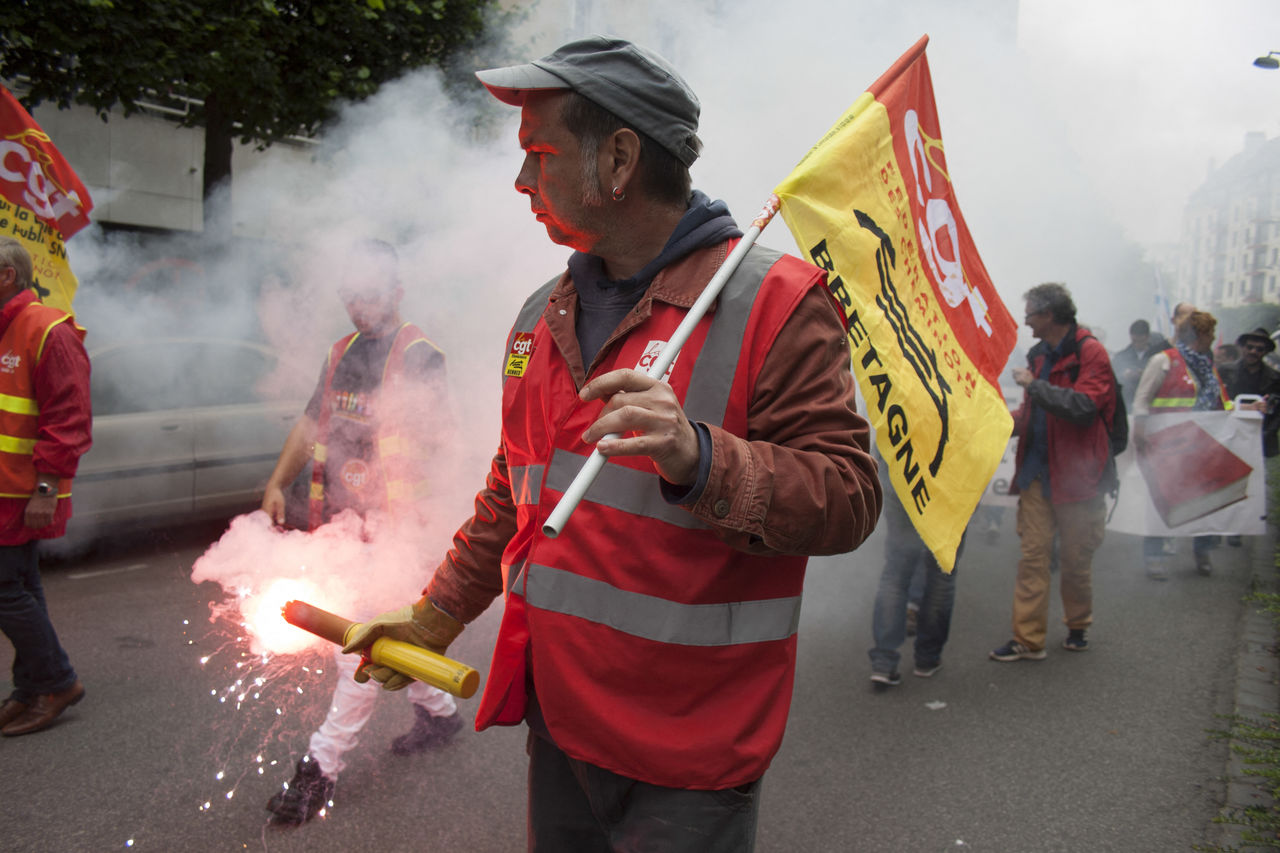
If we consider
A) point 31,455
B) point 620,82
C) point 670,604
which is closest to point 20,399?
point 31,455

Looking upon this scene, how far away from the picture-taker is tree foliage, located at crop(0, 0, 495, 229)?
21.3 feet

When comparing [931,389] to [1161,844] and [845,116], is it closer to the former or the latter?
[845,116]

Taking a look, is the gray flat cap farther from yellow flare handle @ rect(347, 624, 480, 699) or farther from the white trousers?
the white trousers

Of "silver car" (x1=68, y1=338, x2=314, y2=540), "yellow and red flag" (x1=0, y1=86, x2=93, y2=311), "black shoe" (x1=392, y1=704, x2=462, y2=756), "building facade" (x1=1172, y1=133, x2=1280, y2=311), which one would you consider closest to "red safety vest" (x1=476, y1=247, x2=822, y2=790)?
"black shoe" (x1=392, y1=704, x2=462, y2=756)

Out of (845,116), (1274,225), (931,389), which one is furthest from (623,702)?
(1274,225)

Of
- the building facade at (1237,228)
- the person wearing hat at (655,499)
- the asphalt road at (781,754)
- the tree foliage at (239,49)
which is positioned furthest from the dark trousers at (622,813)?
the building facade at (1237,228)

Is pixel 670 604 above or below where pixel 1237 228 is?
below

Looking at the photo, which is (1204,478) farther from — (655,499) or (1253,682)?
(655,499)

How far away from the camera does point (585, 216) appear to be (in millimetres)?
1598

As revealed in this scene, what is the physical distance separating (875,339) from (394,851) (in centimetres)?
222

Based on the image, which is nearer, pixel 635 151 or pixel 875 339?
pixel 635 151

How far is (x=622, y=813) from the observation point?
5.11ft

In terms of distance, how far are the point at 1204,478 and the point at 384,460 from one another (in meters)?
6.10

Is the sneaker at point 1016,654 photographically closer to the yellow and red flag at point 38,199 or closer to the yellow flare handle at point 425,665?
the yellow flare handle at point 425,665
